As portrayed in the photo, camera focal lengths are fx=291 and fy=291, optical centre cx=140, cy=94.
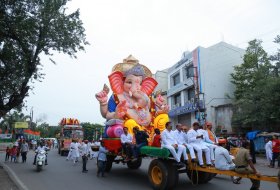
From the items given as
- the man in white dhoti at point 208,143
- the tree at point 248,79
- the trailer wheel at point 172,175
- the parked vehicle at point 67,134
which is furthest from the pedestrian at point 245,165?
the parked vehicle at point 67,134

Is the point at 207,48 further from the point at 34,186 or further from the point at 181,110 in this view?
the point at 34,186

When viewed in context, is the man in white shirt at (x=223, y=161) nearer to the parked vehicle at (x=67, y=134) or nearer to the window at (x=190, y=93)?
the parked vehicle at (x=67, y=134)

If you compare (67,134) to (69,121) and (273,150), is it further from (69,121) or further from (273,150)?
(273,150)

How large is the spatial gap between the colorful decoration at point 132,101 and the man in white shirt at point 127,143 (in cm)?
50

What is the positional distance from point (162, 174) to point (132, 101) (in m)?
5.15

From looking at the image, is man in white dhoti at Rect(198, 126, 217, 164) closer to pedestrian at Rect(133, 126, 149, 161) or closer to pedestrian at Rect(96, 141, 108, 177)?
pedestrian at Rect(133, 126, 149, 161)

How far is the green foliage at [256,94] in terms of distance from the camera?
805 inches

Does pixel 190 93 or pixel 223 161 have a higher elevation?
pixel 190 93

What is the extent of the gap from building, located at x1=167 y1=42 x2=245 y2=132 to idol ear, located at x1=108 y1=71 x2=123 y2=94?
1584 centimetres

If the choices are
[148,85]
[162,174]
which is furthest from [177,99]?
[162,174]

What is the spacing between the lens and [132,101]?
13031mm

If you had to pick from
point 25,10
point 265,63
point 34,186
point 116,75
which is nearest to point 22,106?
point 25,10

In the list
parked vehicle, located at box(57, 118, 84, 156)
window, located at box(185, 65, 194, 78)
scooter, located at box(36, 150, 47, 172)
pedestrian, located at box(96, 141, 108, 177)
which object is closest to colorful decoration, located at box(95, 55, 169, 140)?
pedestrian, located at box(96, 141, 108, 177)

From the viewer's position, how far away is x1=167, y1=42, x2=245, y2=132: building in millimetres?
29031
